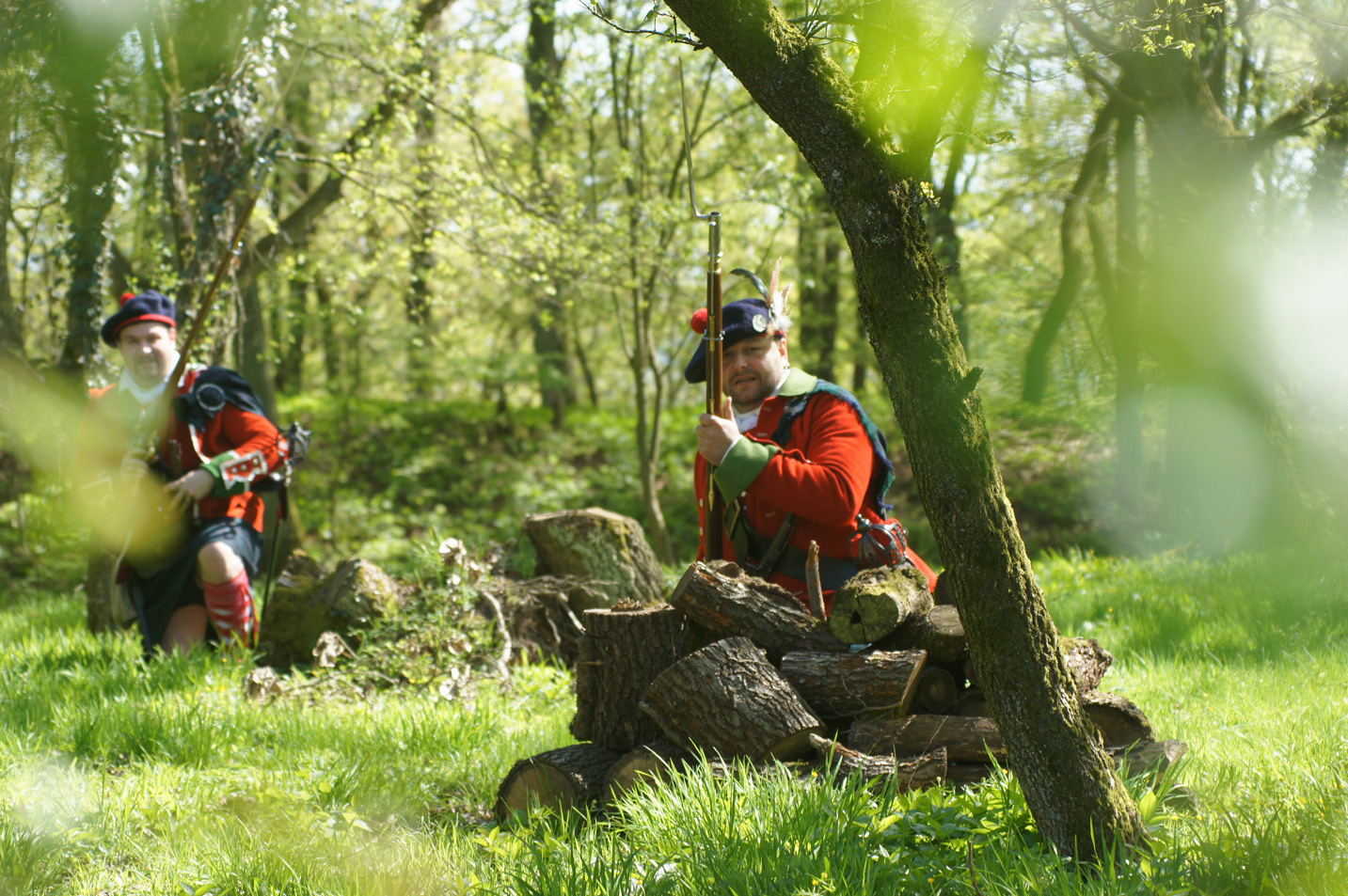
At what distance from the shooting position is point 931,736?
3.05 meters

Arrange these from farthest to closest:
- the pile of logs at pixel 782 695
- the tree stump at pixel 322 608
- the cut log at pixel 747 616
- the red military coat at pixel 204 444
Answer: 1. the red military coat at pixel 204 444
2. the tree stump at pixel 322 608
3. the cut log at pixel 747 616
4. the pile of logs at pixel 782 695

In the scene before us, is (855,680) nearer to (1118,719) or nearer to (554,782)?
(1118,719)

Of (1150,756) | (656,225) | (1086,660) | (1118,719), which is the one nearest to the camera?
(1150,756)

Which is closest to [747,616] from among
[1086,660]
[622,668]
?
[622,668]

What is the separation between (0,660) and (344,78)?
22.4 ft

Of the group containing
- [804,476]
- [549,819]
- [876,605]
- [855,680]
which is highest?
[804,476]

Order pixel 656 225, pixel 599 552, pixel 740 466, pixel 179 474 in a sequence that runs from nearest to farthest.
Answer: pixel 740 466, pixel 179 474, pixel 599 552, pixel 656 225

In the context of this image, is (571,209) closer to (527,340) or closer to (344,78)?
(344,78)

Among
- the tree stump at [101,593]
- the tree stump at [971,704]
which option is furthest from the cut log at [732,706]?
the tree stump at [101,593]

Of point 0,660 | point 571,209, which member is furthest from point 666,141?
point 0,660

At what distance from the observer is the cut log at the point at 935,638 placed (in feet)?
10.5

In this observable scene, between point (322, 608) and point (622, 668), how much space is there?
2.97m

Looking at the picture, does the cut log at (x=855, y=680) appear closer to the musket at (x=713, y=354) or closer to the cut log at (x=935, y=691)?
the cut log at (x=935, y=691)

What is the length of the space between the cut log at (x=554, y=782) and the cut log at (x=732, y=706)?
0.32m
